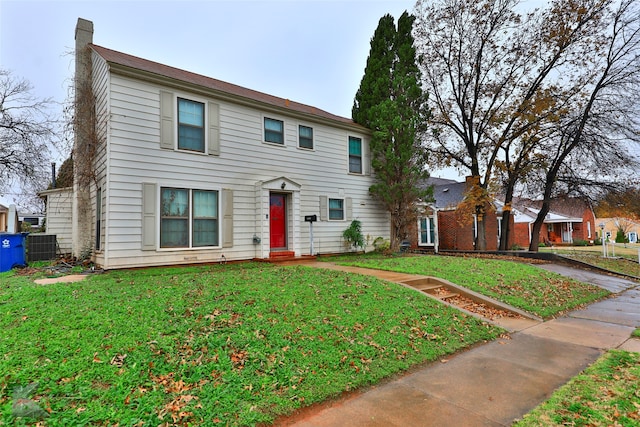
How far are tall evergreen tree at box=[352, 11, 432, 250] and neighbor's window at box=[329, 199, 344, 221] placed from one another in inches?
61.2

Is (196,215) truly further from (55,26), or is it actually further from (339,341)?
(55,26)

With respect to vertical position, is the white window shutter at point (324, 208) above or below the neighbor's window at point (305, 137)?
below

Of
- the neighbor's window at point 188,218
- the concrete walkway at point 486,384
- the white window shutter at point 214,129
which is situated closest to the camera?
the concrete walkway at point 486,384

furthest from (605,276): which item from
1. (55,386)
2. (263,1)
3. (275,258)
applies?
(263,1)

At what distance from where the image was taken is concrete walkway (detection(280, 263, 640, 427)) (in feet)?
8.79

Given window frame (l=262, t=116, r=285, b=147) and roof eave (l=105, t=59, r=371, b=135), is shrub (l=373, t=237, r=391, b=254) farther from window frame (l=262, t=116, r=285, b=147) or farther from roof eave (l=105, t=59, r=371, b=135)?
window frame (l=262, t=116, r=285, b=147)

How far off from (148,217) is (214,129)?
307 centimetres

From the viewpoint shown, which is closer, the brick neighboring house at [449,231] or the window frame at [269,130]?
the window frame at [269,130]

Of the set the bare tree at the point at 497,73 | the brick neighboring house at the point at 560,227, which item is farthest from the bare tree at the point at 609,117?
the brick neighboring house at the point at 560,227

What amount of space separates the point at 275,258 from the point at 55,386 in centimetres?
742

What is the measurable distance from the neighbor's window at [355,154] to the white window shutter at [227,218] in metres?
5.35

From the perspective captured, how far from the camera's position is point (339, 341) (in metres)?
3.94

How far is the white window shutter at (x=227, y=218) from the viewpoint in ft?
30.7

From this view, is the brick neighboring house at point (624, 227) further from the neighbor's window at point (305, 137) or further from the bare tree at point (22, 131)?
the bare tree at point (22, 131)
